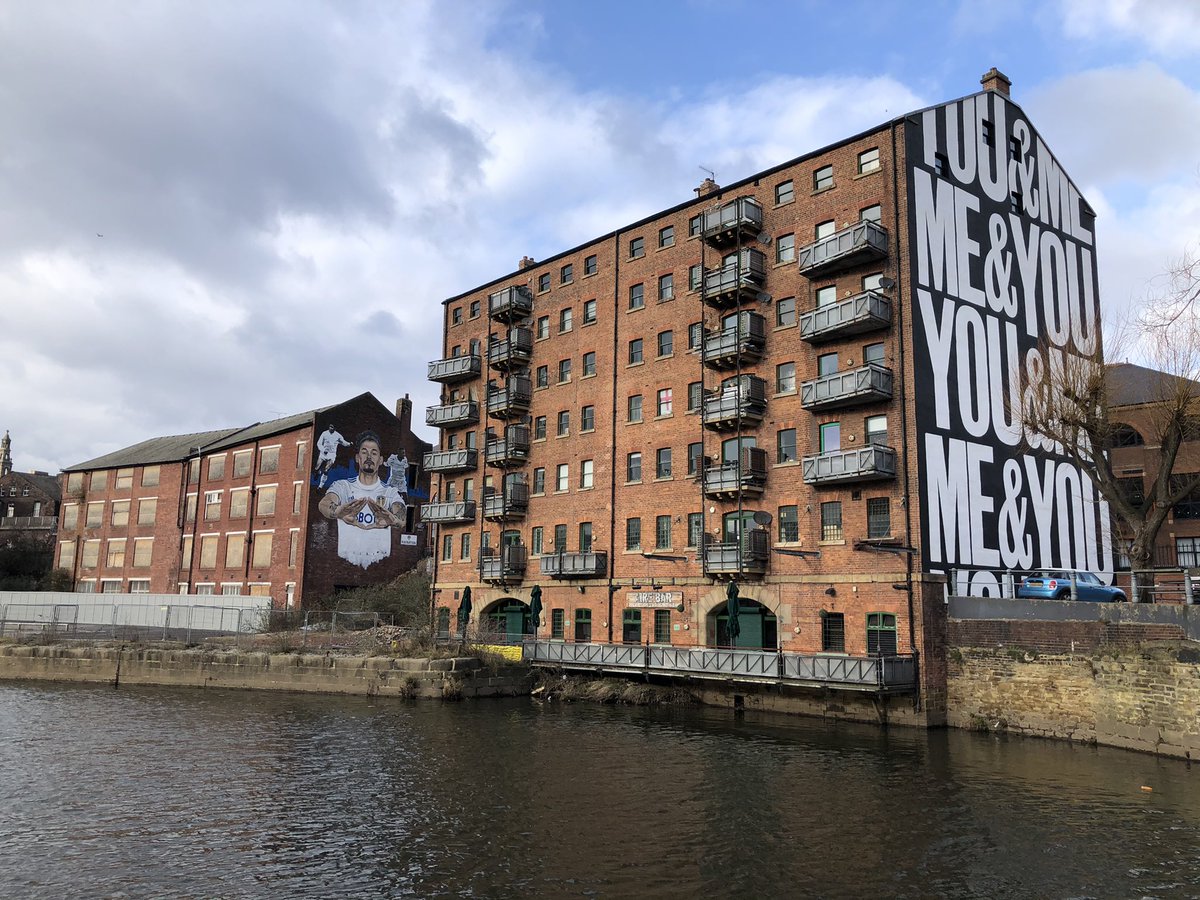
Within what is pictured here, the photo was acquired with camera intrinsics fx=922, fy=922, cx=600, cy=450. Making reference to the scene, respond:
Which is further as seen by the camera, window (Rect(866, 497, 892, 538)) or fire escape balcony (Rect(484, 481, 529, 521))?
fire escape balcony (Rect(484, 481, 529, 521))

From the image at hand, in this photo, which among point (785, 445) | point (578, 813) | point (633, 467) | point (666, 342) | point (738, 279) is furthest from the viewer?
point (633, 467)

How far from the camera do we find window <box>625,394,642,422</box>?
1730 inches

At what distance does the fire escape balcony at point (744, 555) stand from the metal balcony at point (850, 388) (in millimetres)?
5647

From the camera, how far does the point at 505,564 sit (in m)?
47.6

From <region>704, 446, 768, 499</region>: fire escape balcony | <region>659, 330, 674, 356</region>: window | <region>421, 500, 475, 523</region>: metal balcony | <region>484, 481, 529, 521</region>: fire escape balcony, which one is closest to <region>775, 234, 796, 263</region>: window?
<region>659, 330, 674, 356</region>: window

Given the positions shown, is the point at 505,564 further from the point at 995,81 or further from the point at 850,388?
the point at 995,81

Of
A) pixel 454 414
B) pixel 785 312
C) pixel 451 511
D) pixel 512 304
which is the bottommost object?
pixel 451 511

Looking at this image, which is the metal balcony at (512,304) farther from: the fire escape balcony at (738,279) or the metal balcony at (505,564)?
the fire escape balcony at (738,279)

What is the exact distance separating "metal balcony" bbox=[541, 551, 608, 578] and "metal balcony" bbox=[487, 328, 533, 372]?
37.4 ft

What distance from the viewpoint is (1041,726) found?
92.1ft

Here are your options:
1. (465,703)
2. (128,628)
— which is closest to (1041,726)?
(465,703)

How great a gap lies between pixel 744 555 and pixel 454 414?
22100mm

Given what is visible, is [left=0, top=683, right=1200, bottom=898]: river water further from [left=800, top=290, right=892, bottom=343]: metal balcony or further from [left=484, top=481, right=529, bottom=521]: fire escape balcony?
[left=484, top=481, right=529, bottom=521]: fire escape balcony

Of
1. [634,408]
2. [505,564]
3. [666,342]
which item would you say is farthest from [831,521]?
[505,564]
